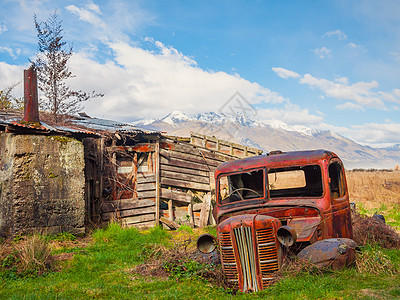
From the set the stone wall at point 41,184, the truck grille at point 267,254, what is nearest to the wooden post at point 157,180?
the stone wall at point 41,184

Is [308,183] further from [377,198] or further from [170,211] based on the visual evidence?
[377,198]

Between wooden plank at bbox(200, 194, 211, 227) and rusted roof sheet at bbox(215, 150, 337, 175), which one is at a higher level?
rusted roof sheet at bbox(215, 150, 337, 175)

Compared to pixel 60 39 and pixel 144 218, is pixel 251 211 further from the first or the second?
pixel 60 39

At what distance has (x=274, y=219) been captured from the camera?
530 cm

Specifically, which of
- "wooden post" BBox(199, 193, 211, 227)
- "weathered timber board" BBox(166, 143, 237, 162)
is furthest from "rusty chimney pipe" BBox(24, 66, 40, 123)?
"wooden post" BBox(199, 193, 211, 227)

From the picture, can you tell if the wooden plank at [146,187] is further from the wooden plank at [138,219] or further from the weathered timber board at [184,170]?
the wooden plank at [138,219]

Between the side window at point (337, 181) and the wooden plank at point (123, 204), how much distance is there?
296 inches

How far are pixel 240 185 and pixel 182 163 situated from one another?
284 inches

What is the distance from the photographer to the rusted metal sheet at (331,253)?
5.09m

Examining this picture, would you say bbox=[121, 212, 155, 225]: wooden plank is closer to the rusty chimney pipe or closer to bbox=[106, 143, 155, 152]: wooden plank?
bbox=[106, 143, 155, 152]: wooden plank

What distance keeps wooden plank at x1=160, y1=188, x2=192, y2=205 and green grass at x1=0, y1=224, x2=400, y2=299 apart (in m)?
4.49

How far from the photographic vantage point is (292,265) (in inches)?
202

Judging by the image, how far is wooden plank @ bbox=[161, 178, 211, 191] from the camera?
1338cm

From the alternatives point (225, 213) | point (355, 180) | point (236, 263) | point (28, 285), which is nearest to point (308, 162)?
point (225, 213)
